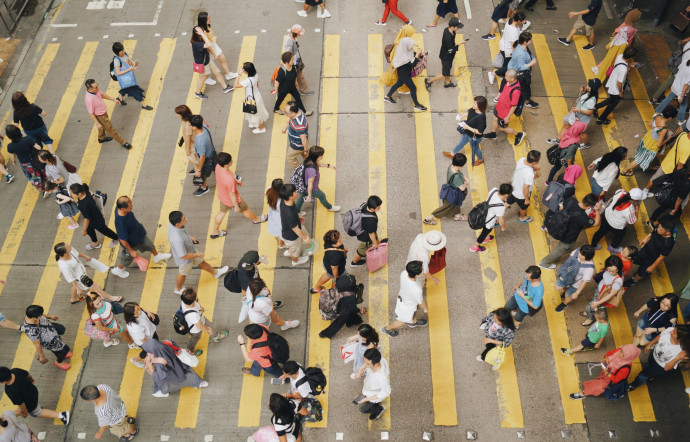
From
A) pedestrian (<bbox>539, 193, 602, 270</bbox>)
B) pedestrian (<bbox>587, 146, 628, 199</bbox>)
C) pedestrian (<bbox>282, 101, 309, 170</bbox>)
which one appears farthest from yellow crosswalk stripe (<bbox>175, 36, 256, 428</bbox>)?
pedestrian (<bbox>587, 146, 628, 199</bbox>)

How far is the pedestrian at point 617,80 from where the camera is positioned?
11.9m

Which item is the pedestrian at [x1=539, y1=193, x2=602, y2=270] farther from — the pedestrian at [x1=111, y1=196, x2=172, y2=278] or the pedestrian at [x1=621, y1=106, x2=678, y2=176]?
the pedestrian at [x1=111, y1=196, x2=172, y2=278]

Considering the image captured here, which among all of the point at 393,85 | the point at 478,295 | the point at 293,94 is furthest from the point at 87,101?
the point at 478,295

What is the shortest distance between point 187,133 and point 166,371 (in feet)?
14.8

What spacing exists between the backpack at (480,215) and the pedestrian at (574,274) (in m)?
1.47

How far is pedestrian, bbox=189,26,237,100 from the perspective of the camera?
12.8 meters

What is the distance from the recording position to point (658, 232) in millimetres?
9445

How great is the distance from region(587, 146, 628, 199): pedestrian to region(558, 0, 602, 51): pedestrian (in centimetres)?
506

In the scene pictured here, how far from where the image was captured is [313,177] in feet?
33.9

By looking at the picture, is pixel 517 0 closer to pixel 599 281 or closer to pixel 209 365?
pixel 599 281

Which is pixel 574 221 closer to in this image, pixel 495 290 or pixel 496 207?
pixel 496 207

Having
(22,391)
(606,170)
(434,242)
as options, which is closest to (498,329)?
(434,242)

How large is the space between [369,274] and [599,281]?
12.6 feet

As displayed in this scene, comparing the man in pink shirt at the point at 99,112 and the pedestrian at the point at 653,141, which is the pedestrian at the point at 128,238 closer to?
the man in pink shirt at the point at 99,112
